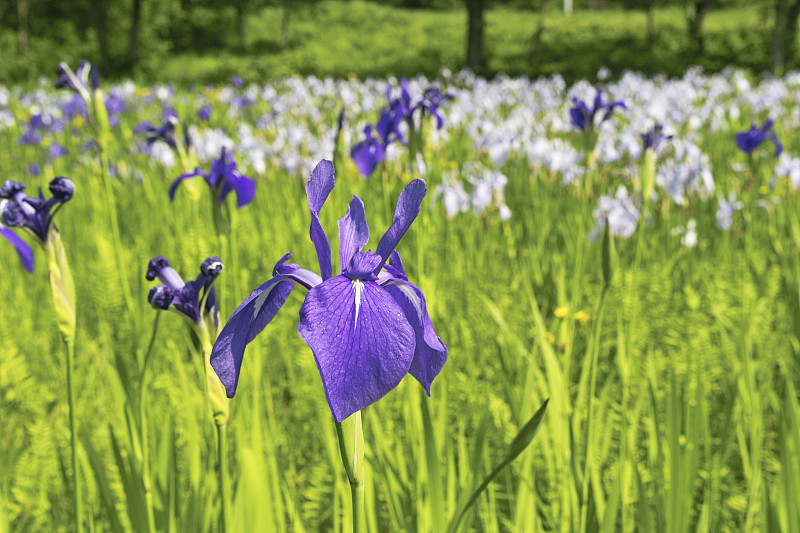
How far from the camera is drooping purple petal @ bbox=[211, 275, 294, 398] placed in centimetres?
59

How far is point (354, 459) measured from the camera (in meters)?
0.62

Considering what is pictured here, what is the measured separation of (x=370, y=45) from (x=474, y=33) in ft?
26.9

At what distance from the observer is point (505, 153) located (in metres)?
3.69

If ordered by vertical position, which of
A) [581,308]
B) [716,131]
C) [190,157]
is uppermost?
[716,131]

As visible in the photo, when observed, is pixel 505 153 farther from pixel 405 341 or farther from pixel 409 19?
pixel 409 19

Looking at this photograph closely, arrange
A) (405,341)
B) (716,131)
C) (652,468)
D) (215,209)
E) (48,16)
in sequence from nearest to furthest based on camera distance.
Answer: (405,341) → (652,468) → (215,209) → (716,131) → (48,16)

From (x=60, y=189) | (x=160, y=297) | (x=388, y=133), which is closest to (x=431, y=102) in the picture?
(x=388, y=133)

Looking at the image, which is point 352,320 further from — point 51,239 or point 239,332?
point 51,239

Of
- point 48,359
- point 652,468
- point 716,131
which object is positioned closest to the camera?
point 652,468

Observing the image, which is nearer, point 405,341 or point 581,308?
point 405,341

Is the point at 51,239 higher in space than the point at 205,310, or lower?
higher

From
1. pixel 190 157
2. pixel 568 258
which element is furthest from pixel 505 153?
pixel 190 157

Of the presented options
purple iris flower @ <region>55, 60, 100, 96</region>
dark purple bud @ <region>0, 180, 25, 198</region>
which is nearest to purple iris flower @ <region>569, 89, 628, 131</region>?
purple iris flower @ <region>55, 60, 100, 96</region>

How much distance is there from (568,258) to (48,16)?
3109 centimetres
